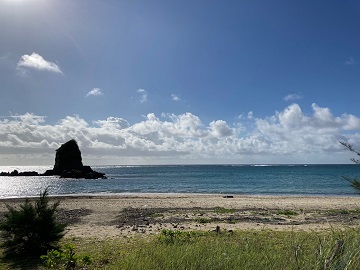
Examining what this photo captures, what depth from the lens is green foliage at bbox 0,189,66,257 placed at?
1066cm

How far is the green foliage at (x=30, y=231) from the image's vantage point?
1066 cm

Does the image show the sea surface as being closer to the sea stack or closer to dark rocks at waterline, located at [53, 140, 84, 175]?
the sea stack

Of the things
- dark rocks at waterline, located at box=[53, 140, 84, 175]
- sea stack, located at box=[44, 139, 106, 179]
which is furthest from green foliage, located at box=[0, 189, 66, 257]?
dark rocks at waterline, located at box=[53, 140, 84, 175]

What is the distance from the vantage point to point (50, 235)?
11.1 meters

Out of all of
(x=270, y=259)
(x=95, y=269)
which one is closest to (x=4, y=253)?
(x=95, y=269)

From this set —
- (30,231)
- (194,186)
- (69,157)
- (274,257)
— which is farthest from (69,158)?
(274,257)

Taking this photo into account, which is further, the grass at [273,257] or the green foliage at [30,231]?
the green foliage at [30,231]

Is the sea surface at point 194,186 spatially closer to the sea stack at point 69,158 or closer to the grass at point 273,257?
the grass at point 273,257

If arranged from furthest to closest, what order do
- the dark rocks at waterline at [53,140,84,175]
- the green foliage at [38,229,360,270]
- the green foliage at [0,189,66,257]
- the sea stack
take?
A: the dark rocks at waterline at [53,140,84,175], the sea stack, the green foliage at [0,189,66,257], the green foliage at [38,229,360,270]

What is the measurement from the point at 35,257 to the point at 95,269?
326 cm

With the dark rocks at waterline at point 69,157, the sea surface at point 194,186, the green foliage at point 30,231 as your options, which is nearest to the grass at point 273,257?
the green foliage at point 30,231

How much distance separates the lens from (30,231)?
35.6ft

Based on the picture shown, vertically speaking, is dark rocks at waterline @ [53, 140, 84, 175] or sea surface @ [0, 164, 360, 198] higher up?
dark rocks at waterline @ [53, 140, 84, 175]

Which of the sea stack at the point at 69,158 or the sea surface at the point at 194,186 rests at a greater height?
the sea stack at the point at 69,158
